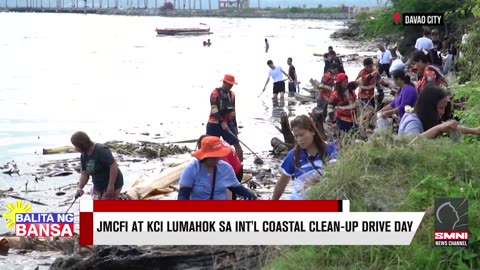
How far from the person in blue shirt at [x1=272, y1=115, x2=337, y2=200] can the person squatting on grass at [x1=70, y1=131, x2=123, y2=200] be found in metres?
3.24

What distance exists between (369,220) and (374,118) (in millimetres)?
3958

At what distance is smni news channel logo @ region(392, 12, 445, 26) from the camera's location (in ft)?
90.0

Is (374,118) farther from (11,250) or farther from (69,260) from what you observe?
(11,250)

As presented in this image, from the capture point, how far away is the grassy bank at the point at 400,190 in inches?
201

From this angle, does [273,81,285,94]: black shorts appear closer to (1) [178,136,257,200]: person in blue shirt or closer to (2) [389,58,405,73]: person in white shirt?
(2) [389,58,405,73]: person in white shirt

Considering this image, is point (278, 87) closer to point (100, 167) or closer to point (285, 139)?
point (285, 139)

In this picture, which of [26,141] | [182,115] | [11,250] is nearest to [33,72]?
[182,115]

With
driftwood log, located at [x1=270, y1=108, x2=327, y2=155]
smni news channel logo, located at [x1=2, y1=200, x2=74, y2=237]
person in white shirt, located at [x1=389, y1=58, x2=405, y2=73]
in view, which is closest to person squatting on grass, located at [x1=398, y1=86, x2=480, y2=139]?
person in white shirt, located at [x1=389, y1=58, x2=405, y2=73]

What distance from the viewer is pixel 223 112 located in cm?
1236

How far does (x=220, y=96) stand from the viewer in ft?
40.1

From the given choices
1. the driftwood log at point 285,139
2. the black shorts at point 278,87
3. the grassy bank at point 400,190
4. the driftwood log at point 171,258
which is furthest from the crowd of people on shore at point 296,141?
the black shorts at point 278,87

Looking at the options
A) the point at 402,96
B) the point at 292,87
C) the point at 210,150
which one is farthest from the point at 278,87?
the point at 210,150

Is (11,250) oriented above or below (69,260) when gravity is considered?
below

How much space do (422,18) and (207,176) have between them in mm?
25227
